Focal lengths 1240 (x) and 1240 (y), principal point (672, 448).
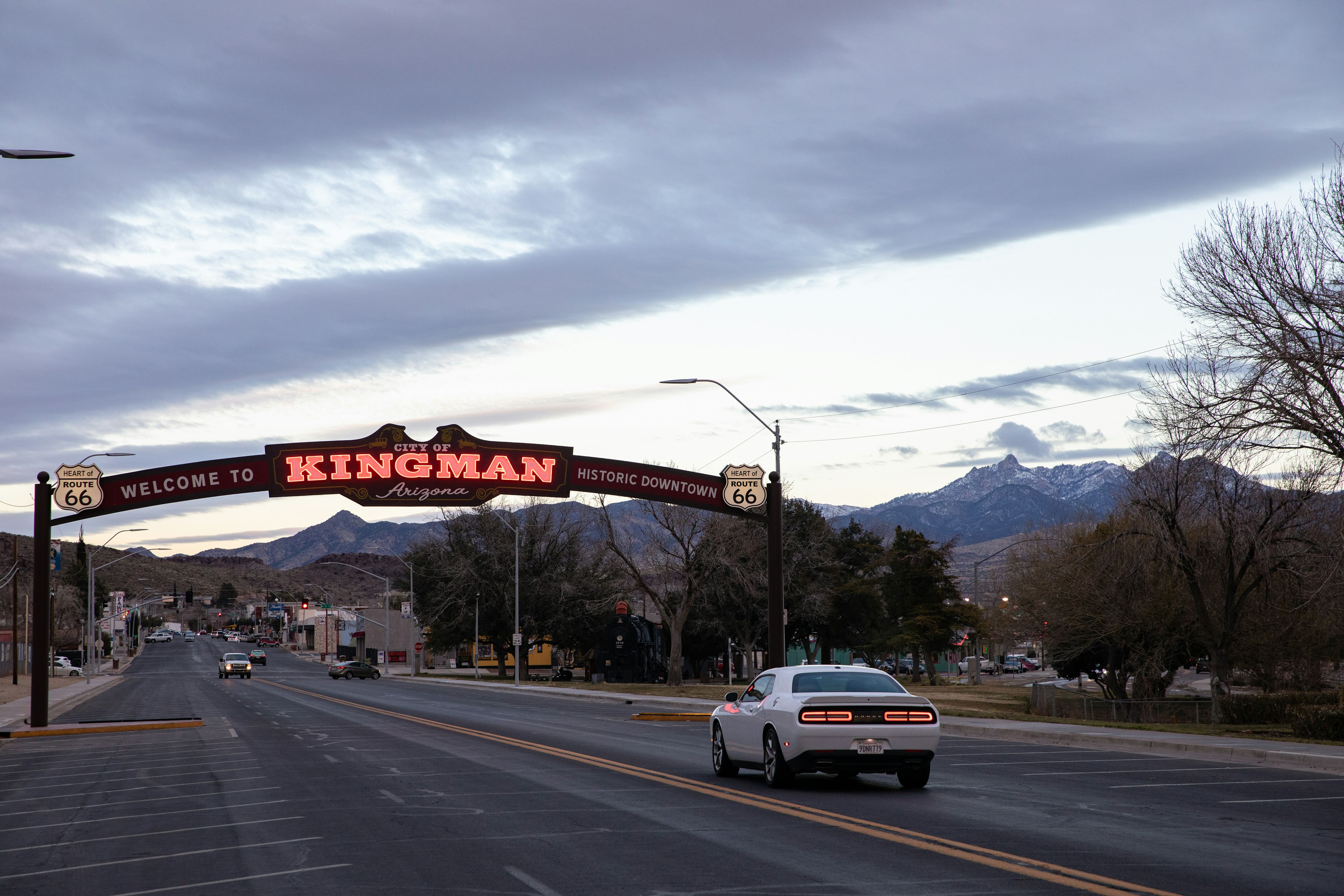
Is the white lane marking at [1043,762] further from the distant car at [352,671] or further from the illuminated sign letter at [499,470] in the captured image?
the distant car at [352,671]

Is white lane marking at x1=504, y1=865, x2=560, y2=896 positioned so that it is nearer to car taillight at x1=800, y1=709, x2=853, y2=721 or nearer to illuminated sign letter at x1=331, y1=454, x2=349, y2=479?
car taillight at x1=800, y1=709, x2=853, y2=721

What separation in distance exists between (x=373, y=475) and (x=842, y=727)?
68.7ft

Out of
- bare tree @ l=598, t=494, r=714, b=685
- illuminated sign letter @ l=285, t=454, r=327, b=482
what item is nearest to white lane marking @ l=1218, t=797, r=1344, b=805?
illuminated sign letter @ l=285, t=454, r=327, b=482

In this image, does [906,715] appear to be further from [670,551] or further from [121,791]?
[670,551]

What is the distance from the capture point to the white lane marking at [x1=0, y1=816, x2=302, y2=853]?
41.0ft

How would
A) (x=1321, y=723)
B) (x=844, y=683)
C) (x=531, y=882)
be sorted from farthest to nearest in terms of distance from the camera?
(x=1321, y=723) → (x=844, y=683) → (x=531, y=882)

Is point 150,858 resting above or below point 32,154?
below

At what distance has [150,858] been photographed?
455 inches

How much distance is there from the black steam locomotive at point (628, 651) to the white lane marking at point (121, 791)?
5955cm

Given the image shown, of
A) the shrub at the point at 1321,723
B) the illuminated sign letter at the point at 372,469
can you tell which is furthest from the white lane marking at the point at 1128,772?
the illuminated sign letter at the point at 372,469

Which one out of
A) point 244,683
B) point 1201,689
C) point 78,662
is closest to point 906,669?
point 1201,689

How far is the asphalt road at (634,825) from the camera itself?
9859 millimetres

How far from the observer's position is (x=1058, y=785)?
16844mm

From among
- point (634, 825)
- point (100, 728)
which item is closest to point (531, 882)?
point (634, 825)
